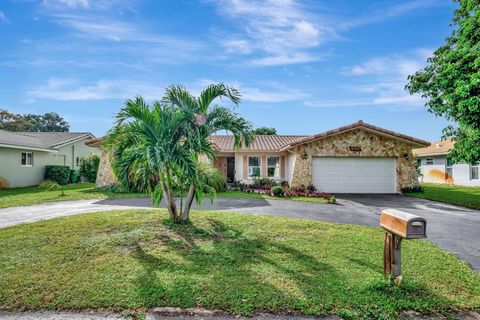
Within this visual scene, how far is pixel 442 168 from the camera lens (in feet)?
84.1

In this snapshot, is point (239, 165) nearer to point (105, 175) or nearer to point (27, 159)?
point (105, 175)

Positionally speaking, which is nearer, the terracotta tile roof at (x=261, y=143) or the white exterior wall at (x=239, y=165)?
the terracotta tile roof at (x=261, y=143)

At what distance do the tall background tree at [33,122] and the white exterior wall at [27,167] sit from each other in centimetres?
2744

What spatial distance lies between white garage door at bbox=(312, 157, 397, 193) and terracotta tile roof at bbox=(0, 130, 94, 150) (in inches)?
824

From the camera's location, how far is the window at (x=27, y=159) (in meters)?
20.5

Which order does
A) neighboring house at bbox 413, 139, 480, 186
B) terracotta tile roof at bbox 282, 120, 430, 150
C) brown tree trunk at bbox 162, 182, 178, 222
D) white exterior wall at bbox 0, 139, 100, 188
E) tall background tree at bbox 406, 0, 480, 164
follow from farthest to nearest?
neighboring house at bbox 413, 139, 480, 186
white exterior wall at bbox 0, 139, 100, 188
terracotta tile roof at bbox 282, 120, 430, 150
tall background tree at bbox 406, 0, 480, 164
brown tree trunk at bbox 162, 182, 178, 222

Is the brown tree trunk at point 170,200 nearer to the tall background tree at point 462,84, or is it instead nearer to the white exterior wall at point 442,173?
the tall background tree at point 462,84

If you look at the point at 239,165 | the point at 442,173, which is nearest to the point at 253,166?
the point at 239,165

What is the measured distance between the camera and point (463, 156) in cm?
1230

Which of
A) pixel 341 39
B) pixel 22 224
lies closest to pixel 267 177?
Answer: pixel 341 39

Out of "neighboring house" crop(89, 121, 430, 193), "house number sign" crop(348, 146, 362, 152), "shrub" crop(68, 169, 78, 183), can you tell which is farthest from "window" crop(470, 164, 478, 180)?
"shrub" crop(68, 169, 78, 183)

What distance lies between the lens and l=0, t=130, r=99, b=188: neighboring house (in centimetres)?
1898

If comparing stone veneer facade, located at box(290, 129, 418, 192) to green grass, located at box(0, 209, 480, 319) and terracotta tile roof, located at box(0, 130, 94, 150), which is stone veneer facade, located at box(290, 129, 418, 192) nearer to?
green grass, located at box(0, 209, 480, 319)

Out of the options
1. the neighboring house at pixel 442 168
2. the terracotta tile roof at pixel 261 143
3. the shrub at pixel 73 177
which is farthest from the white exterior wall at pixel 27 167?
the neighboring house at pixel 442 168
